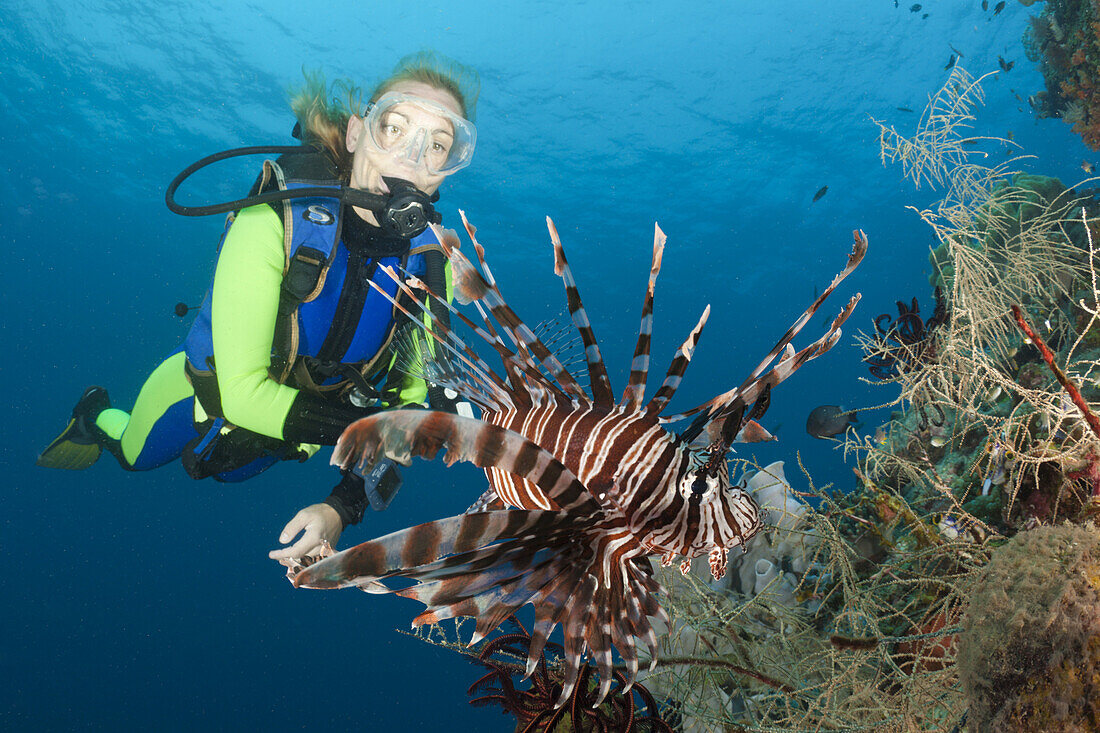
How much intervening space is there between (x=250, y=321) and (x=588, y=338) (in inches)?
79.2

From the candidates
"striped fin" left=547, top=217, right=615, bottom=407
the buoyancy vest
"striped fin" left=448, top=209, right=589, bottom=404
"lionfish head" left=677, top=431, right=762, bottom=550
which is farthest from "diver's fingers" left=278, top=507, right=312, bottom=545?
"lionfish head" left=677, top=431, right=762, bottom=550

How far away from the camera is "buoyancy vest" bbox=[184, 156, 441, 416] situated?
10.3 ft

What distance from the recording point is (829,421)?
468 centimetres

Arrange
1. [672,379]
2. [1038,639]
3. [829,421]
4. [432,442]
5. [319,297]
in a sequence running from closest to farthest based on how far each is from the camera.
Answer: [432,442] → [1038,639] → [672,379] → [319,297] → [829,421]

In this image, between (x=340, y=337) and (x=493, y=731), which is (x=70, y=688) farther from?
(x=340, y=337)

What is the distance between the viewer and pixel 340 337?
3.55m

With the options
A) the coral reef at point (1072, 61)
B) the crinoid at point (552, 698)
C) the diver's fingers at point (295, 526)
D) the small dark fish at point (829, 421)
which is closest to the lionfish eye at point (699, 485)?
the crinoid at point (552, 698)

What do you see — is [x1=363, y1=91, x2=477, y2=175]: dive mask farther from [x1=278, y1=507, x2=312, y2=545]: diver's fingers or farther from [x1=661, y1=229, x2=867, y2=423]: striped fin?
[x1=661, y1=229, x2=867, y2=423]: striped fin

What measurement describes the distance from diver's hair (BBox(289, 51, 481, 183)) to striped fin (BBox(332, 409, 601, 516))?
3.39 metres

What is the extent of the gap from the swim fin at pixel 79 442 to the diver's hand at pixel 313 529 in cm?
374

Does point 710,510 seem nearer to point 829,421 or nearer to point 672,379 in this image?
point 672,379

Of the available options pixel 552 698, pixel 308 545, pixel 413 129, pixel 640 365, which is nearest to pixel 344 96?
pixel 413 129

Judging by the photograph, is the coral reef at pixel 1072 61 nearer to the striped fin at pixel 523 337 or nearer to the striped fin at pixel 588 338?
the striped fin at pixel 588 338

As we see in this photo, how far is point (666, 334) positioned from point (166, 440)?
129 feet
